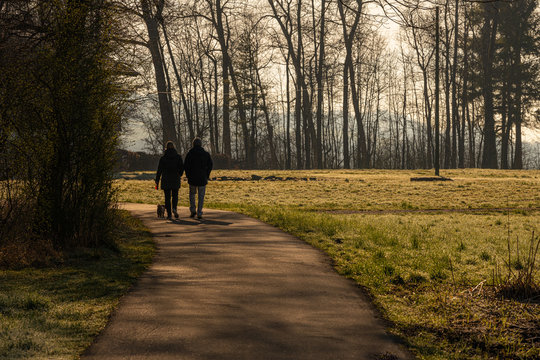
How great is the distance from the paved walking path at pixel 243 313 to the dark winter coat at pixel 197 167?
4.79 metres

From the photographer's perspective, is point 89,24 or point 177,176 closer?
point 89,24

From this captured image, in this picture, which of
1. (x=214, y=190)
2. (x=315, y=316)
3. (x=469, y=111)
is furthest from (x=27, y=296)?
(x=469, y=111)

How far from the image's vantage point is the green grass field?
16.0 feet

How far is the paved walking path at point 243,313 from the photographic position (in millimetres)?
4301

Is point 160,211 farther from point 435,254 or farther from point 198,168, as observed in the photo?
point 435,254

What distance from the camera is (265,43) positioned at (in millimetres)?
50406

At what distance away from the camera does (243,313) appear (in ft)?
17.4

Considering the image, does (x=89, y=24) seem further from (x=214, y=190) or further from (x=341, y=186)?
(x=341, y=186)

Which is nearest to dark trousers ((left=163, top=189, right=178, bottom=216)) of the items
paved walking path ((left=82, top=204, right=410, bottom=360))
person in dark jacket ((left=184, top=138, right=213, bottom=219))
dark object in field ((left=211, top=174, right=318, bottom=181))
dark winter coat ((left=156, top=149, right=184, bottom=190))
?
dark winter coat ((left=156, top=149, right=184, bottom=190))

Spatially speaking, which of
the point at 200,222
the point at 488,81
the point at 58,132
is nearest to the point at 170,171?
the point at 200,222

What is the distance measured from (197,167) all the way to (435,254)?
7063mm

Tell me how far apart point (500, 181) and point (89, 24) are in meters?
26.2

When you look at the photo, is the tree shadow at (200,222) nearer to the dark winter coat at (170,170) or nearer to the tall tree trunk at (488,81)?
the dark winter coat at (170,170)

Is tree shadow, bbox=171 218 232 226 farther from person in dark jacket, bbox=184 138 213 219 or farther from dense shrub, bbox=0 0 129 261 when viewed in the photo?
dense shrub, bbox=0 0 129 261
